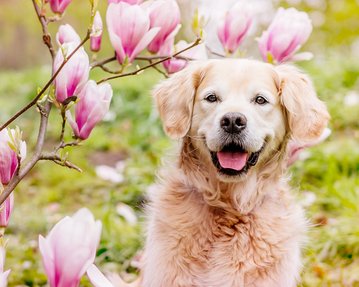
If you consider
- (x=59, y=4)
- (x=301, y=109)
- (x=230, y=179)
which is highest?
(x=59, y=4)

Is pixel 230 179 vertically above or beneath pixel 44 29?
beneath

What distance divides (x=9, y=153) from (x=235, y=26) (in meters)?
1.22

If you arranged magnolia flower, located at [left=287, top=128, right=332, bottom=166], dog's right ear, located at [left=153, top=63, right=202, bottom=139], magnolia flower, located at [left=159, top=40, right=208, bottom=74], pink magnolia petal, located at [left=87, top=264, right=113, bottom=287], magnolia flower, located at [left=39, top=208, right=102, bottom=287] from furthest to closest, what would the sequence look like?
magnolia flower, located at [left=287, top=128, right=332, bottom=166], dog's right ear, located at [left=153, top=63, right=202, bottom=139], magnolia flower, located at [left=159, top=40, right=208, bottom=74], pink magnolia petal, located at [left=87, top=264, right=113, bottom=287], magnolia flower, located at [left=39, top=208, right=102, bottom=287]

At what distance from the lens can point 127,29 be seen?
182 cm

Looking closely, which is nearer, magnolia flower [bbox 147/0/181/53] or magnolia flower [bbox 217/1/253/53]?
magnolia flower [bbox 147/0/181/53]

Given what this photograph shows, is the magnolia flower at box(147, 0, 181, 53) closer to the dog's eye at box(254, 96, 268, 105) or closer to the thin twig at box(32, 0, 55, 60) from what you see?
the thin twig at box(32, 0, 55, 60)

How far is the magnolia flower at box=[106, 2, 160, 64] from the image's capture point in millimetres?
1798

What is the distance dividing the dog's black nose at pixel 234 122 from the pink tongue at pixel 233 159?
154 mm

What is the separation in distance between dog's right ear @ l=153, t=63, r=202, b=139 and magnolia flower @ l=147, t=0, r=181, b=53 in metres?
0.52

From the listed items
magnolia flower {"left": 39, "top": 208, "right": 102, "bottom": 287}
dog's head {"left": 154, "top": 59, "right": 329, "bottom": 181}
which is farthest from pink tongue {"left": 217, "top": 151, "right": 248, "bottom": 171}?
magnolia flower {"left": 39, "top": 208, "right": 102, "bottom": 287}

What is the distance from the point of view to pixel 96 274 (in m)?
1.25

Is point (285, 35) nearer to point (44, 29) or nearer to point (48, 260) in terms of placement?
point (44, 29)

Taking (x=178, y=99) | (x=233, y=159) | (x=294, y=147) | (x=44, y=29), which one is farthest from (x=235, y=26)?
(x=44, y=29)

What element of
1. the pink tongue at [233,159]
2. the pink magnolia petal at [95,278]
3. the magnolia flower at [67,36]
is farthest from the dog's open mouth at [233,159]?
the pink magnolia petal at [95,278]
